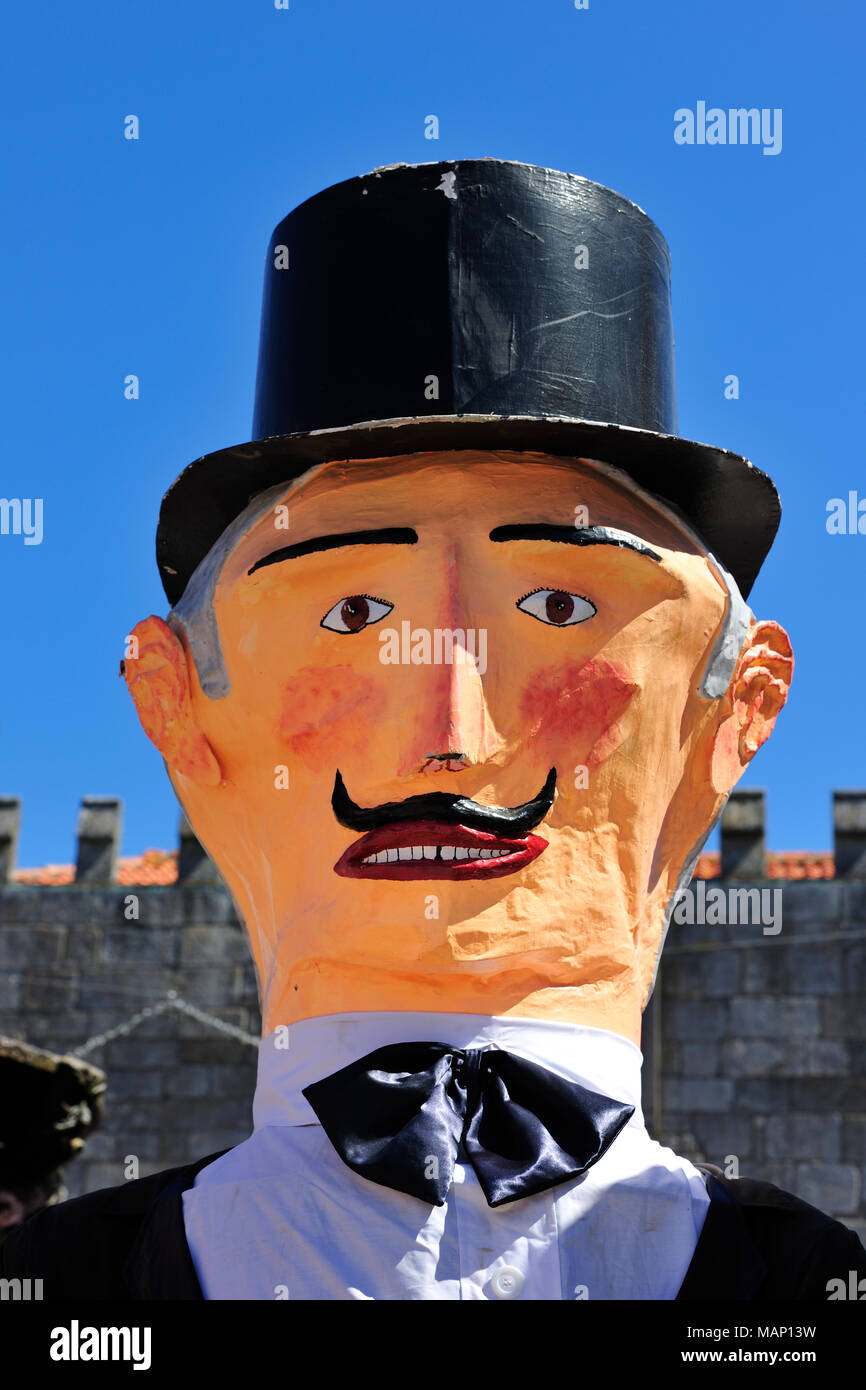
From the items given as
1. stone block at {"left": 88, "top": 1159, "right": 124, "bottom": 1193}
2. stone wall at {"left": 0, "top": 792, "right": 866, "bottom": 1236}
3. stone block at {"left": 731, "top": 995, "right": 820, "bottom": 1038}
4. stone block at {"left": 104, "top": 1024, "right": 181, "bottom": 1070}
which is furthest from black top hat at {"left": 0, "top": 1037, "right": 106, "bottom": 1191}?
stone block at {"left": 731, "top": 995, "right": 820, "bottom": 1038}

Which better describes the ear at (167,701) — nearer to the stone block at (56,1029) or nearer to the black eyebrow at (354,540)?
the black eyebrow at (354,540)

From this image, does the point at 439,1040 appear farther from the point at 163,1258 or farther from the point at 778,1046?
the point at 778,1046

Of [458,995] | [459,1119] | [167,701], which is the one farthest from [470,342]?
[459,1119]

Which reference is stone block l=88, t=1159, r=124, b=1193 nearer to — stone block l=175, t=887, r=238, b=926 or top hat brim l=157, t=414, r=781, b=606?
stone block l=175, t=887, r=238, b=926

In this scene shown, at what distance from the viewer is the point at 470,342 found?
3.27 m

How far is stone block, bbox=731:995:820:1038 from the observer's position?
501 inches

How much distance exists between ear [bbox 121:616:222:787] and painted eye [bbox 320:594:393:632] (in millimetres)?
→ 347

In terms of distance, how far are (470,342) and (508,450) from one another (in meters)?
0.21

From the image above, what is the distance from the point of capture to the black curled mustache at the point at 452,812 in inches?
118

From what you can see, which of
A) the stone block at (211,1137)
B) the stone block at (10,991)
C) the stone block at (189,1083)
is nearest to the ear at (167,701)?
the stone block at (211,1137)
